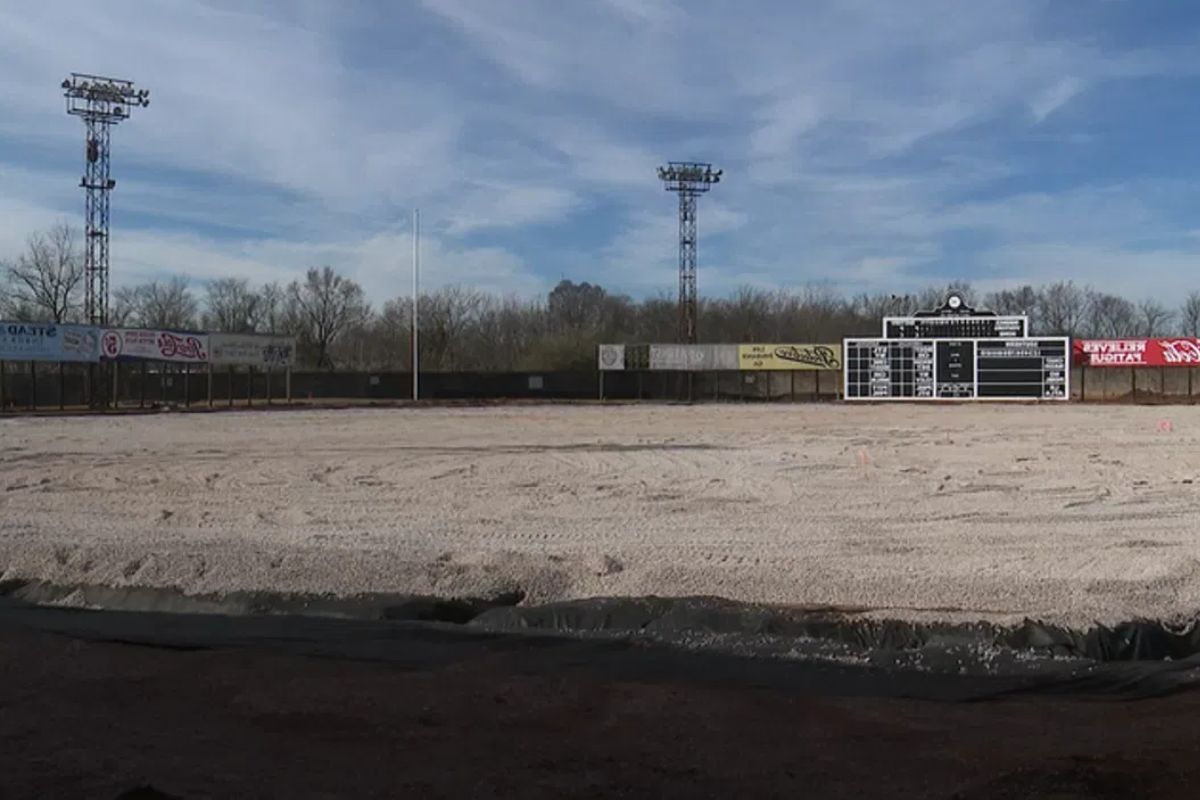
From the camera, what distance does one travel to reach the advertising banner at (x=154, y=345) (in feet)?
167

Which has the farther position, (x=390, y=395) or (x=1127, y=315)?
(x=1127, y=315)

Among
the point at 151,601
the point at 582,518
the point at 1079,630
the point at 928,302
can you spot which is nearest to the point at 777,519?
the point at 582,518

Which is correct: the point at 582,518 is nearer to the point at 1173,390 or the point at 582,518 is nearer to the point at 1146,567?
the point at 1146,567

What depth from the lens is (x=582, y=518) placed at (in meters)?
12.6

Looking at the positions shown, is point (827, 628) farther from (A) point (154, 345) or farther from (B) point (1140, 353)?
(B) point (1140, 353)

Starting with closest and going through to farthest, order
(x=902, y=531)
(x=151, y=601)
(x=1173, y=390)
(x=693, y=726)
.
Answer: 1. (x=693, y=726)
2. (x=151, y=601)
3. (x=902, y=531)
4. (x=1173, y=390)

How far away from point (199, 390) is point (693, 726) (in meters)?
66.4

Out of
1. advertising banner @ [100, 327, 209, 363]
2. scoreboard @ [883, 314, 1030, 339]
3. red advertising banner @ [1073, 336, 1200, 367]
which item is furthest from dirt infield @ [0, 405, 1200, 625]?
red advertising banner @ [1073, 336, 1200, 367]

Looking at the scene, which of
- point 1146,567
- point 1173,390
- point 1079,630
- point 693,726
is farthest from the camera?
point 1173,390

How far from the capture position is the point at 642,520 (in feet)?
40.9

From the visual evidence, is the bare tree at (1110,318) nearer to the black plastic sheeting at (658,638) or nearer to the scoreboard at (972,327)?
the scoreboard at (972,327)

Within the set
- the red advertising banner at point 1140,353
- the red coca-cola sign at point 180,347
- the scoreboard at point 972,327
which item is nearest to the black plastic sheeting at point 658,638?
the red coca-cola sign at point 180,347

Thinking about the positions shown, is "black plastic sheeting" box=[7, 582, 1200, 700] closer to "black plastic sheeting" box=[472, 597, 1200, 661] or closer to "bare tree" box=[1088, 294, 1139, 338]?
"black plastic sheeting" box=[472, 597, 1200, 661]

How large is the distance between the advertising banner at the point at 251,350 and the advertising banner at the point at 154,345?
74 centimetres
